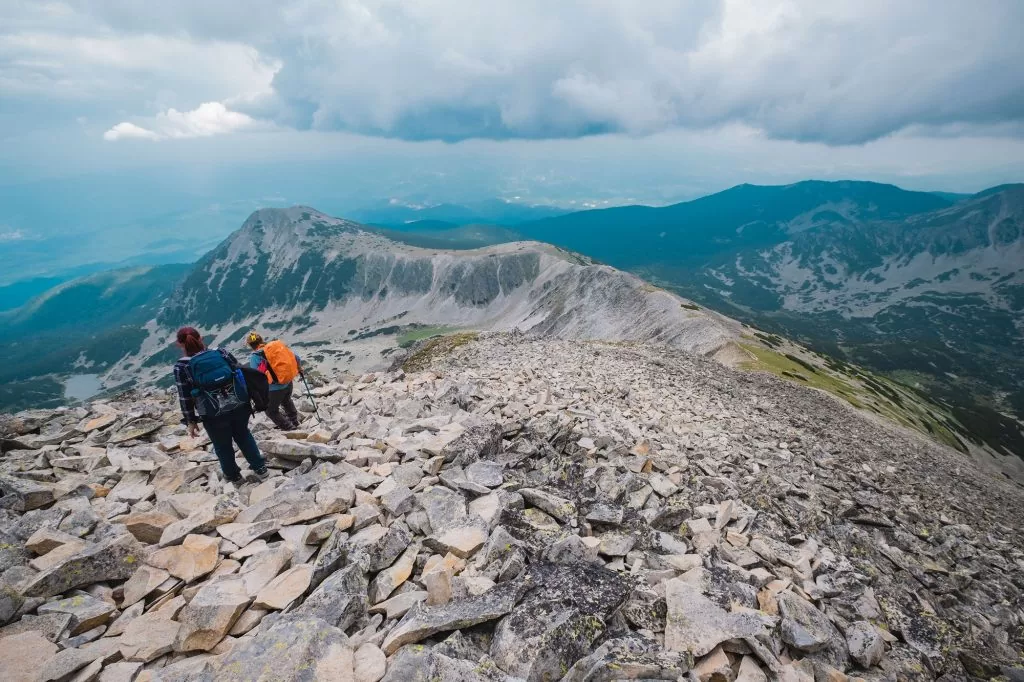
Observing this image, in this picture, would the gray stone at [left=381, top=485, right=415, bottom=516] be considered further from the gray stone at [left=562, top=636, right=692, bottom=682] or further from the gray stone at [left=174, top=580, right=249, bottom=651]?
the gray stone at [left=562, top=636, right=692, bottom=682]

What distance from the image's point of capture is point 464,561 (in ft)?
25.7

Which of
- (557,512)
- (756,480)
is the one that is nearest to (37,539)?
(557,512)

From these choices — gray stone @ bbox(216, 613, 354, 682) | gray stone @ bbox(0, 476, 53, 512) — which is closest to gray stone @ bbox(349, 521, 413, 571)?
gray stone @ bbox(216, 613, 354, 682)

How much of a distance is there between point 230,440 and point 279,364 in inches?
141

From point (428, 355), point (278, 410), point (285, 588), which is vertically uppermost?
point (285, 588)

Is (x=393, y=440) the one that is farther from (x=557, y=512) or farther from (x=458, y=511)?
(x=557, y=512)

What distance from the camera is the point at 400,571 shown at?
7.53 metres

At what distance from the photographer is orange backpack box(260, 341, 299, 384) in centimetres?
1422

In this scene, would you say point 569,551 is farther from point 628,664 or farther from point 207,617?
point 207,617

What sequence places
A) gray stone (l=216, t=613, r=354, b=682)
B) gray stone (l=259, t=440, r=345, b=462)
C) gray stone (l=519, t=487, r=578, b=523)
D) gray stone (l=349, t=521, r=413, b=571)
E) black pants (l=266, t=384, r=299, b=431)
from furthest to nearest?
black pants (l=266, t=384, r=299, b=431) < gray stone (l=259, t=440, r=345, b=462) < gray stone (l=519, t=487, r=578, b=523) < gray stone (l=349, t=521, r=413, b=571) < gray stone (l=216, t=613, r=354, b=682)

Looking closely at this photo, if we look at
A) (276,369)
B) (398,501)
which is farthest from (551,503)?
(276,369)

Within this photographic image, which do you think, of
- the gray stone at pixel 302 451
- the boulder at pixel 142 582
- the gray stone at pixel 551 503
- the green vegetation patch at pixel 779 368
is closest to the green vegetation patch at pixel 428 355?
the gray stone at pixel 302 451

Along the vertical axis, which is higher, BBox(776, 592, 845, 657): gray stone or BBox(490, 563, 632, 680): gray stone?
BBox(490, 563, 632, 680): gray stone

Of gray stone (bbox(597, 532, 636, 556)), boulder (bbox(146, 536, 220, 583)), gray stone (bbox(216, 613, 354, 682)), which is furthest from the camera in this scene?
gray stone (bbox(597, 532, 636, 556))
